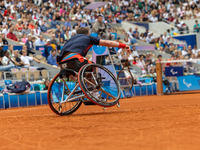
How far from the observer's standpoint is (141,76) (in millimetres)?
15266

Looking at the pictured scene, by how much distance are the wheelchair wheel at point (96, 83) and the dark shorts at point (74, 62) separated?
0.14m

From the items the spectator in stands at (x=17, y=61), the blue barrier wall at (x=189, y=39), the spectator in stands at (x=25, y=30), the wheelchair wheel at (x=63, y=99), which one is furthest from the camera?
the blue barrier wall at (x=189, y=39)

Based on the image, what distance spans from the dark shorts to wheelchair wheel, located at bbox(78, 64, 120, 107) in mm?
145

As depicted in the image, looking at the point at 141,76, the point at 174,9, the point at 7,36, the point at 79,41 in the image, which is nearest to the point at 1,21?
the point at 7,36

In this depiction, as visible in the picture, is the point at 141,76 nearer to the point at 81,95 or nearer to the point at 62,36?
the point at 62,36

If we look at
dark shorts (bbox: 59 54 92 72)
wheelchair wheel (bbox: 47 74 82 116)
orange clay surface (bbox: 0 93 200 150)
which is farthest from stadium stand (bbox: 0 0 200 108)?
orange clay surface (bbox: 0 93 200 150)

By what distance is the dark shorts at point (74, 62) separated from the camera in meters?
5.64

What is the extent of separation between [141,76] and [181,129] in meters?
11.6

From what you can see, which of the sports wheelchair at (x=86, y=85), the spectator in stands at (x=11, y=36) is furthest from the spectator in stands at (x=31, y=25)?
the sports wheelchair at (x=86, y=85)

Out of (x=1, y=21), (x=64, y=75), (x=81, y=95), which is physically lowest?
(x=81, y=95)

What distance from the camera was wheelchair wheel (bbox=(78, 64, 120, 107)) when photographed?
5324mm

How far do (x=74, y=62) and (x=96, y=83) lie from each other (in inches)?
23.1

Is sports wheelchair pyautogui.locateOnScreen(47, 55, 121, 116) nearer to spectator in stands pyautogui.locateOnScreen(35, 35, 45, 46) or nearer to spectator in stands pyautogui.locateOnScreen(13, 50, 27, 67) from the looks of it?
spectator in stands pyautogui.locateOnScreen(13, 50, 27, 67)

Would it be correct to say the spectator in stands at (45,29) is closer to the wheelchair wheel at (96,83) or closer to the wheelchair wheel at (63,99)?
the wheelchair wheel at (63,99)
